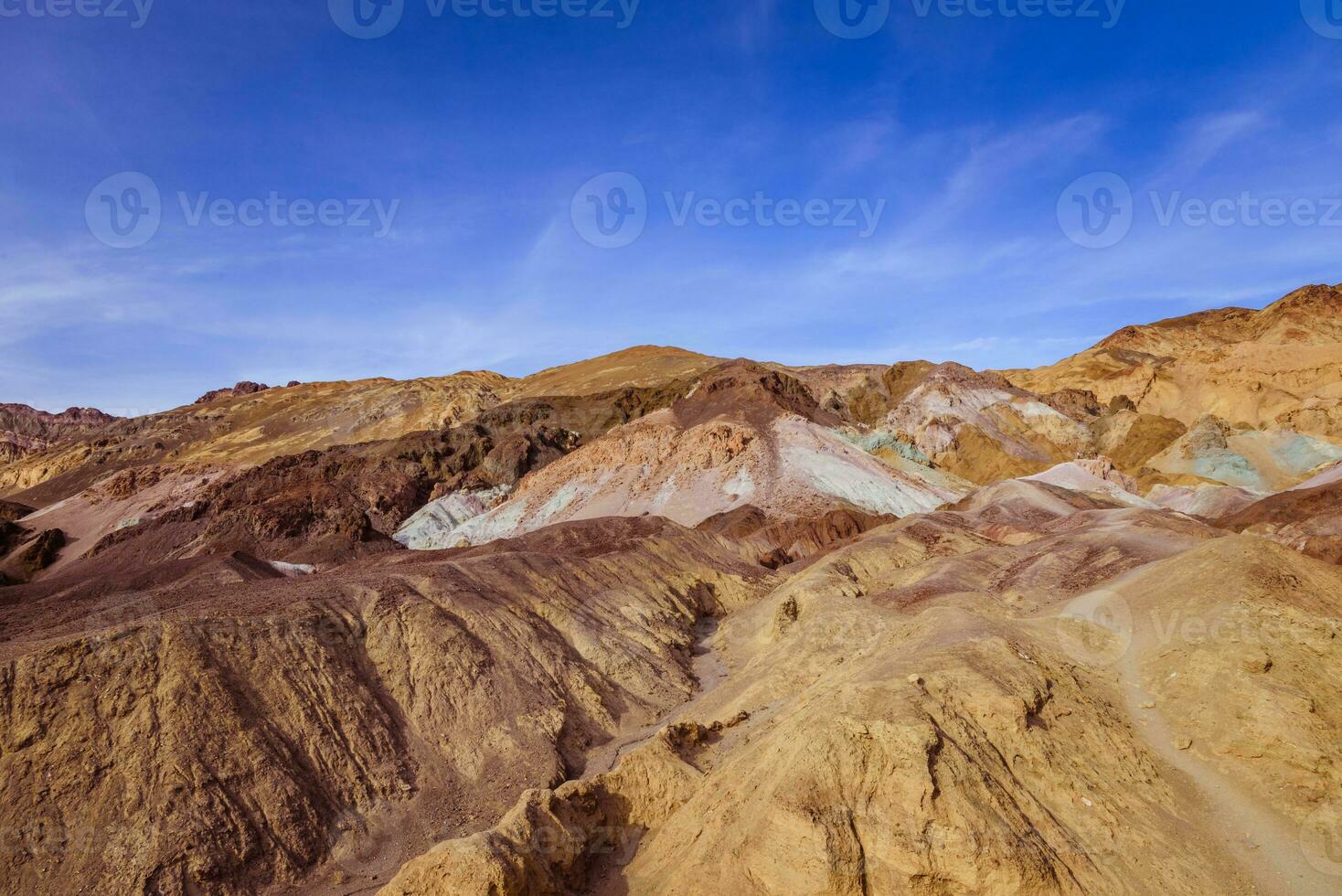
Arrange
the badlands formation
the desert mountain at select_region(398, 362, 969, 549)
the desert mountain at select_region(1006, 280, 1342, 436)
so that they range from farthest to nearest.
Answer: the desert mountain at select_region(1006, 280, 1342, 436) < the desert mountain at select_region(398, 362, 969, 549) < the badlands formation

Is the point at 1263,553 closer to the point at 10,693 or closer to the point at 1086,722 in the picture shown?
the point at 1086,722

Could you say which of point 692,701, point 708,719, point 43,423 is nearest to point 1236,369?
point 692,701

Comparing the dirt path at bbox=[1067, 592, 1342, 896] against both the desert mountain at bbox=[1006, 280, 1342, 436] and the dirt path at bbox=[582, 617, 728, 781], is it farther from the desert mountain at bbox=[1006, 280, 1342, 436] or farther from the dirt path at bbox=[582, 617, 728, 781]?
the desert mountain at bbox=[1006, 280, 1342, 436]

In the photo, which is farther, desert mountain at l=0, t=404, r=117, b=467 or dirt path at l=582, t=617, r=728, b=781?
desert mountain at l=0, t=404, r=117, b=467

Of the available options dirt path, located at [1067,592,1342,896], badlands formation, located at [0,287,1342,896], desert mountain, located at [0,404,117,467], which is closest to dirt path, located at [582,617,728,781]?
badlands formation, located at [0,287,1342,896]

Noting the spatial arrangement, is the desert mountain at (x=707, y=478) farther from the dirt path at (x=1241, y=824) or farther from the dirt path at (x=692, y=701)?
the dirt path at (x=1241, y=824)

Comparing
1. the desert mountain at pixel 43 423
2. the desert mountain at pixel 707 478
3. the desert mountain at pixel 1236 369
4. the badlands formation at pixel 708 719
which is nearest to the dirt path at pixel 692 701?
the badlands formation at pixel 708 719

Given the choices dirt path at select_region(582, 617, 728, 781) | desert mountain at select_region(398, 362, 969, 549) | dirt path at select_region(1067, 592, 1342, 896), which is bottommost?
dirt path at select_region(582, 617, 728, 781)
